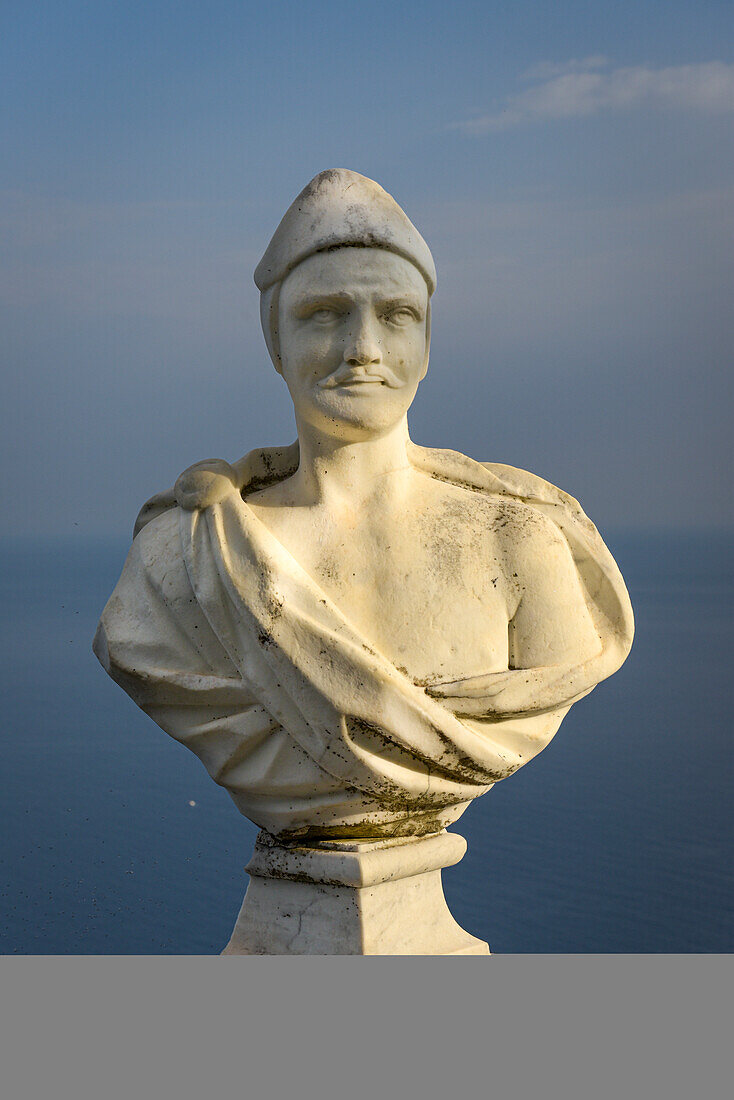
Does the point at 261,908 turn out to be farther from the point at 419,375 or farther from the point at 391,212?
the point at 391,212

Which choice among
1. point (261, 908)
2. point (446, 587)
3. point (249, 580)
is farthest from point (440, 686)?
point (261, 908)

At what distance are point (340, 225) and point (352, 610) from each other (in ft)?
3.28

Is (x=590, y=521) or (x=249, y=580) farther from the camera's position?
(x=590, y=521)

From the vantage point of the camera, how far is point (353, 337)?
4.77m

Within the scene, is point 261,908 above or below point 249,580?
below

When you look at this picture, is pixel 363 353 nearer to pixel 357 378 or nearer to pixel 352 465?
pixel 357 378

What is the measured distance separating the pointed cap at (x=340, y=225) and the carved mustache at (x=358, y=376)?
312 mm

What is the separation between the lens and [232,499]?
16.1ft

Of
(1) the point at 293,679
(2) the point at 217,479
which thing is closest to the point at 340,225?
(2) the point at 217,479

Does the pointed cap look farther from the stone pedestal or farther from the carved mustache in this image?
the stone pedestal

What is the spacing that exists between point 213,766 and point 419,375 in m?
1.18

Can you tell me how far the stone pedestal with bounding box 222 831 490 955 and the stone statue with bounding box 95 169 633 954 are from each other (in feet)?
0.03

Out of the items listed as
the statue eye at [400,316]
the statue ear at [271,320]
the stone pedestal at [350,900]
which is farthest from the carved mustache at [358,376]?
the stone pedestal at [350,900]

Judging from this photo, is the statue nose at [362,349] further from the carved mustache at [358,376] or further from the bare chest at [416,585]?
the bare chest at [416,585]
